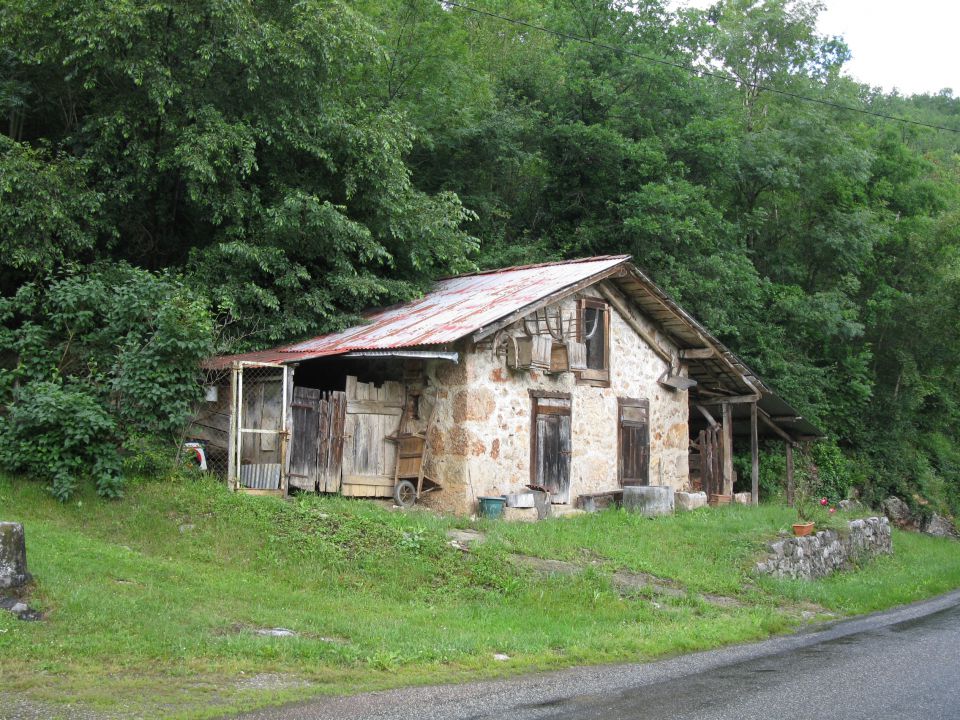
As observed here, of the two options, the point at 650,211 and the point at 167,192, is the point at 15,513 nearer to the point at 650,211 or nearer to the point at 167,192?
the point at 167,192

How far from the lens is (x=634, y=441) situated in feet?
62.7

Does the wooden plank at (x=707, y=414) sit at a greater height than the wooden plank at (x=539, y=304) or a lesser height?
lesser

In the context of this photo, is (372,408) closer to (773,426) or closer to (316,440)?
(316,440)

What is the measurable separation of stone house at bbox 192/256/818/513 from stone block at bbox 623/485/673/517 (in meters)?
0.81

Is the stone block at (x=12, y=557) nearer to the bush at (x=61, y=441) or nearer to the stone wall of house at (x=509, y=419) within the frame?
the bush at (x=61, y=441)

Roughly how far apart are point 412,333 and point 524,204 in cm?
1269

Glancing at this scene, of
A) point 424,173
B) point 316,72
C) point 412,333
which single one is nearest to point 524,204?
point 424,173

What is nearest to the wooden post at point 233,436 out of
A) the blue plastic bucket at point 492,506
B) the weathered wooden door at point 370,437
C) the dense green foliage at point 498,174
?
the weathered wooden door at point 370,437

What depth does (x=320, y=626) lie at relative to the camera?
9398 mm

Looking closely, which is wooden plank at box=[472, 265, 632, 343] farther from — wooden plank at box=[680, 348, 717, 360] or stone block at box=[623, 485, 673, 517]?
stone block at box=[623, 485, 673, 517]

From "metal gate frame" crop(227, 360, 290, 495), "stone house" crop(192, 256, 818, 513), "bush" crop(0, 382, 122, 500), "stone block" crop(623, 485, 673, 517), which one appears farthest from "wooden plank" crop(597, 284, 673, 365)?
"bush" crop(0, 382, 122, 500)

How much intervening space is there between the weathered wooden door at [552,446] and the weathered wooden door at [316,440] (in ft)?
12.2

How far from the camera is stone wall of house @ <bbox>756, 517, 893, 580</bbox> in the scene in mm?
15000

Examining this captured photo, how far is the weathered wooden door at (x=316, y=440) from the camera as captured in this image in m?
15.1
